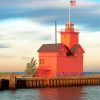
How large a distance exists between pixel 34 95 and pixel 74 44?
27146 millimetres

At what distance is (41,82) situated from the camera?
99.9 m

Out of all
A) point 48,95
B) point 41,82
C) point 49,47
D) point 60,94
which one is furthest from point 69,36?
point 48,95

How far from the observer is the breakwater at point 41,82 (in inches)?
3728

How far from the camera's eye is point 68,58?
10469 centimetres

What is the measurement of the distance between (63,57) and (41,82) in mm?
7908

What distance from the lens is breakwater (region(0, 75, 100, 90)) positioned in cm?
9469

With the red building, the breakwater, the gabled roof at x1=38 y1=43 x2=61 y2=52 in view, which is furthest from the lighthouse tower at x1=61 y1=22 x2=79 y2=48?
the breakwater

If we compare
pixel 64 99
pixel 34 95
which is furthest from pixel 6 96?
pixel 64 99

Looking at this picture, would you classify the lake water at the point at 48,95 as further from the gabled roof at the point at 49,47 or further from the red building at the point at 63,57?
the gabled roof at the point at 49,47

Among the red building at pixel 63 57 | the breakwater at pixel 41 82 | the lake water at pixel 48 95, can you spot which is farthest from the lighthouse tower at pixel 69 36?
the lake water at pixel 48 95

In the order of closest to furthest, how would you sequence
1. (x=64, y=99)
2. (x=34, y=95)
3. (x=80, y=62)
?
(x=64, y=99) < (x=34, y=95) < (x=80, y=62)

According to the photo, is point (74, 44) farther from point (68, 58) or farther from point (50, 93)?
point (50, 93)

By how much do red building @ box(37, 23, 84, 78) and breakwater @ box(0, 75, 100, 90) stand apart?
198 cm

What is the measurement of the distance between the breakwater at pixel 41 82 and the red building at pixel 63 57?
6.49ft
